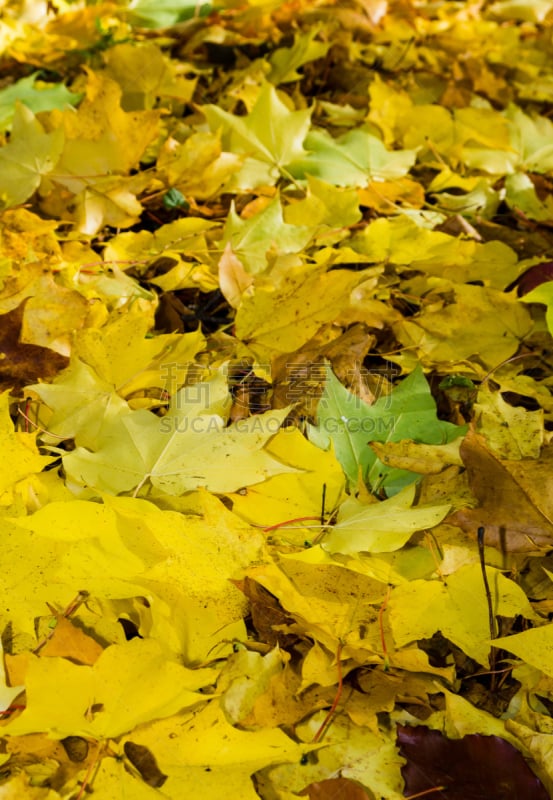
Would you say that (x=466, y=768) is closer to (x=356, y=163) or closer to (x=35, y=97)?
(x=356, y=163)

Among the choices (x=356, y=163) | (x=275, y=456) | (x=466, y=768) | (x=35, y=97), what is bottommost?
(x=466, y=768)

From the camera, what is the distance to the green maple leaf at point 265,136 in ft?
3.62

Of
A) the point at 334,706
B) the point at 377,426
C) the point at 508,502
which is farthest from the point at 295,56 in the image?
the point at 334,706

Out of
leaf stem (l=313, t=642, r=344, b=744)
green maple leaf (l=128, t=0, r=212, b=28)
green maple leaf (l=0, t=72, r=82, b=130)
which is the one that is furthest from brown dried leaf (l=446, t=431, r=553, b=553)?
green maple leaf (l=128, t=0, r=212, b=28)

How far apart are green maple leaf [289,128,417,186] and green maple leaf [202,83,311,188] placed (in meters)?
0.03

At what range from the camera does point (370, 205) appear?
1091mm

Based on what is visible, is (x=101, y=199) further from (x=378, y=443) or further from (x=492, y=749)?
(x=492, y=749)

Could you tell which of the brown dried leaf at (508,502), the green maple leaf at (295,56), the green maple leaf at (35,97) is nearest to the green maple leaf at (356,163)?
the green maple leaf at (295,56)

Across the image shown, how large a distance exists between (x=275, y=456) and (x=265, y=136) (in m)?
0.62

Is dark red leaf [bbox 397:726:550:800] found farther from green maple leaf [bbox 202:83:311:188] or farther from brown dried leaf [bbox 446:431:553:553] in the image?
green maple leaf [bbox 202:83:311:188]

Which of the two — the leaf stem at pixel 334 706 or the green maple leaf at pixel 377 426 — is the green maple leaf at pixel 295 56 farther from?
the leaf stem at pixel 334 706

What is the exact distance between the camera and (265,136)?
1.12m

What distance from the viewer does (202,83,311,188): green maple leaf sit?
110 cm

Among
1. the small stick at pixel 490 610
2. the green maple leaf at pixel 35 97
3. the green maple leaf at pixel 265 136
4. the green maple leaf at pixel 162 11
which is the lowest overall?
the small stick at pixel 490 610
